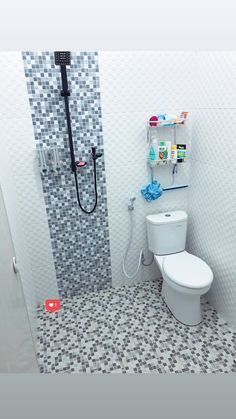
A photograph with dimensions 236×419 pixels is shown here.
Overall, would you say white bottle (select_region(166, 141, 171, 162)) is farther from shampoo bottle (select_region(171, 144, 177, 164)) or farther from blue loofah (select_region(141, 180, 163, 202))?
blue loofah (select_region(141, 180, 163, 202))

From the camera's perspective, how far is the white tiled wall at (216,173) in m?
1.69

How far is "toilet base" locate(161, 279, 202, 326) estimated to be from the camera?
190 cm

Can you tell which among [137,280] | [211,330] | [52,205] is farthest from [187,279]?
[52,205]

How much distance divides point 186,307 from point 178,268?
0.29m

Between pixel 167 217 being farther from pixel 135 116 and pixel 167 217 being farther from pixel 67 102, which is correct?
pixel 67 102

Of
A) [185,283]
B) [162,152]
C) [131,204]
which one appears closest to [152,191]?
[131,204]

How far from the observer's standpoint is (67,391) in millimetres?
198

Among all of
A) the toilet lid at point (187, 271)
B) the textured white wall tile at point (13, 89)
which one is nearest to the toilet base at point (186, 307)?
the toilet lid at point (187, 271)

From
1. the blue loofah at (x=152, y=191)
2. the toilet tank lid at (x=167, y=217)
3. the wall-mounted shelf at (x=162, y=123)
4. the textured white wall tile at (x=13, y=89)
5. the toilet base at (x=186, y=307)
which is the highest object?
the textured white wall tile at (x=13, y=89)

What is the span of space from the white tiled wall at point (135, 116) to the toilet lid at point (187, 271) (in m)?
0.39

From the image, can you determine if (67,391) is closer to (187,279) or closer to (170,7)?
(170,7)

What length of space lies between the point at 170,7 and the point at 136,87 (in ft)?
5.82

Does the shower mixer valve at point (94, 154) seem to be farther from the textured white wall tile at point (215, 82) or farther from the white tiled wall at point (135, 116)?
the textured white wall tile at point (215, 82)

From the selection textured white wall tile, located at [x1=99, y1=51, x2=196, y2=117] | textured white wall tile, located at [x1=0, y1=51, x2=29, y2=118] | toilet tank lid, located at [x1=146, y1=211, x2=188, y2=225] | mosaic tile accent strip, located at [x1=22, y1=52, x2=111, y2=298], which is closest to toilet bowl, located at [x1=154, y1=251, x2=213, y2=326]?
toilet tank lid, located at [x1=146, y1=211, x2=188, y2=225]
